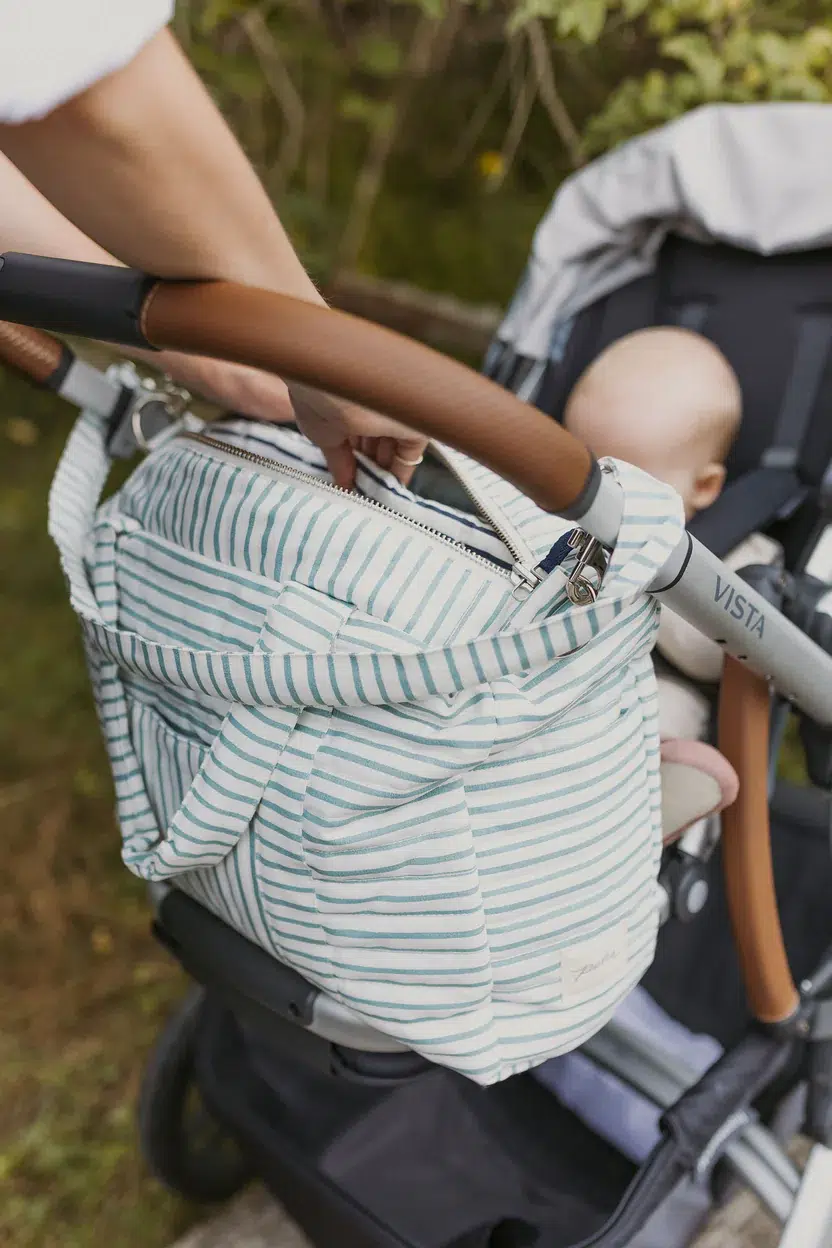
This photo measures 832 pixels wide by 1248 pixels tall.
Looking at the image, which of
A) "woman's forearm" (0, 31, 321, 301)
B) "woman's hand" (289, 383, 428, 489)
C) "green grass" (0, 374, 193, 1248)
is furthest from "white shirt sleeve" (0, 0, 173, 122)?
"green grass" (0, 374, 193, 1248)

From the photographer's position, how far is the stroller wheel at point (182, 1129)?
1.08 m

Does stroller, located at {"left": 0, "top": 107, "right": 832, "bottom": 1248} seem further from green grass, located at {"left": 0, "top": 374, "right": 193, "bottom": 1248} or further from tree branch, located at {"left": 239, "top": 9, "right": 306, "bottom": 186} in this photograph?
tree branch, located at {"left": 239, "top": 9, "right": 306, "bottom": 186}

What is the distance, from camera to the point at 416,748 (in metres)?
0.60

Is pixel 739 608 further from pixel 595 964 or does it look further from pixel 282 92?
pixel 282 92

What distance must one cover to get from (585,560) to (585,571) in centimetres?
1

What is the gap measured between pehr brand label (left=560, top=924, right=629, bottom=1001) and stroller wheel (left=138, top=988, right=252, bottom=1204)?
535 millimetres

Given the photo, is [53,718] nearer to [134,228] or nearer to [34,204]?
[34,204]

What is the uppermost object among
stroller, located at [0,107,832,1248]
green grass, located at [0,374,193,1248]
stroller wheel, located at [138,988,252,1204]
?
stroller, located at [0,107,832,1248]

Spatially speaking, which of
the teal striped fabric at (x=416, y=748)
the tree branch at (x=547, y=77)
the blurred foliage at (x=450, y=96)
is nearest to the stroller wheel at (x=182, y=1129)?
the teal striped fabric at (x=416, y=748)

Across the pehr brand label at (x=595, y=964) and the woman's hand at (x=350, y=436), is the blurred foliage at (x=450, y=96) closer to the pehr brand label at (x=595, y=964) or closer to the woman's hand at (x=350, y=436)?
the woman's hand at (x=350, y=436)

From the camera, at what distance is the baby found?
3.52 ft

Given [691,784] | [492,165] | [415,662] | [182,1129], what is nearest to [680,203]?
[691,784]

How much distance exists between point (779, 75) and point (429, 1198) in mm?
1340

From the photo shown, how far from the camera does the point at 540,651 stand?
0.58 metres
